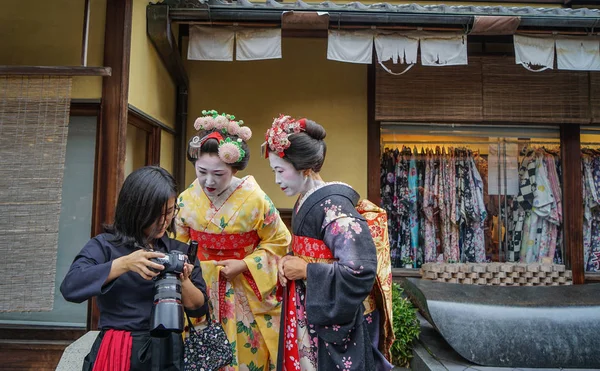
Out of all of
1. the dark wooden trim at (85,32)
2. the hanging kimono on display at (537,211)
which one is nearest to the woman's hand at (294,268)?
the dark wooden trim at (85,32)

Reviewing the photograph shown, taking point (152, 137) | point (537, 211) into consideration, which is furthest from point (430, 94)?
point (152, 137)

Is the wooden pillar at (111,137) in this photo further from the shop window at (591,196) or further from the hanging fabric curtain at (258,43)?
the shop window at (591,196)

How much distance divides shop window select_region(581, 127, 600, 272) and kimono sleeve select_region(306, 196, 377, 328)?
601 centimetres

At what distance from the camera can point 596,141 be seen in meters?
6.33

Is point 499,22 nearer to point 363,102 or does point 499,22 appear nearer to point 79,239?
point 363,102

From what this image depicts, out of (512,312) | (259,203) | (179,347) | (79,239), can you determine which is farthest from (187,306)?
(512,312)

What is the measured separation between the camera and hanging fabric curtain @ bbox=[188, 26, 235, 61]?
480 cm

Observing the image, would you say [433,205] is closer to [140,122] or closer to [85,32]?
[140,122]

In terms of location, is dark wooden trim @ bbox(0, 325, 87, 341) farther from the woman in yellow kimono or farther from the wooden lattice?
the wooden lattice

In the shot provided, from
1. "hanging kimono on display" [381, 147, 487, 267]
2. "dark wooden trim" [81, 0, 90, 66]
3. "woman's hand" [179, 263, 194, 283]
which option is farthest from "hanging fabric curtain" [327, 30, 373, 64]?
"woman's hand" [179, 263, 194, 283]

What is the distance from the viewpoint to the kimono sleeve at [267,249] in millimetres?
2631

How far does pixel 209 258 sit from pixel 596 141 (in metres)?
6.59

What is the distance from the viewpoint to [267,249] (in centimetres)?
275

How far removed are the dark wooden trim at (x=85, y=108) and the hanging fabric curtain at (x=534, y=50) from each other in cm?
478
